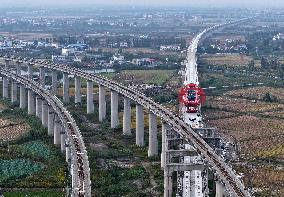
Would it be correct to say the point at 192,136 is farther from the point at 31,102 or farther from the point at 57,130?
the point at 31,102

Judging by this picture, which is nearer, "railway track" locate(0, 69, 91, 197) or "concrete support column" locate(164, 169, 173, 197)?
"railway track" locate(0, 69, 91, 197)

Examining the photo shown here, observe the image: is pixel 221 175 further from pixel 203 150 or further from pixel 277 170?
pixel 277 170

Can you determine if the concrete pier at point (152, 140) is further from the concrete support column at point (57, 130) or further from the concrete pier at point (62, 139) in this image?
the concrete support column at point (57, 130)

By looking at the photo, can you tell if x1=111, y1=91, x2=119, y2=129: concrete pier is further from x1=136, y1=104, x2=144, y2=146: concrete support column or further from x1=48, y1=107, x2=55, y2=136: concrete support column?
x1=136, y1=104, x2=144, y2=146: concrete support column

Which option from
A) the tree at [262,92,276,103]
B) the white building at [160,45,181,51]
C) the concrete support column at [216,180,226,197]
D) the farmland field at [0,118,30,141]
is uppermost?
the concrete support column at [216,180,226,197]

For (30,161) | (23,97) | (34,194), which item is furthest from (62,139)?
(23,97)

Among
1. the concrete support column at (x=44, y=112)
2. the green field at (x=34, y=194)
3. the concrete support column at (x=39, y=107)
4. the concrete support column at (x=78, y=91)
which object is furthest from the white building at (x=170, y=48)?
the green field at (x=34, y=194)

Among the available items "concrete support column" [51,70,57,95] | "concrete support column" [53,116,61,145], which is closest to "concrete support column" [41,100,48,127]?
"concrete support column" [53,116,61,145]

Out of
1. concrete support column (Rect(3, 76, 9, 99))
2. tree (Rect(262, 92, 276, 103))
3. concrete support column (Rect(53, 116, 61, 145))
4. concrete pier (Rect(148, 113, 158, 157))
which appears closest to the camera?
concrete pier (Rect(148, 113, 158, 157))
